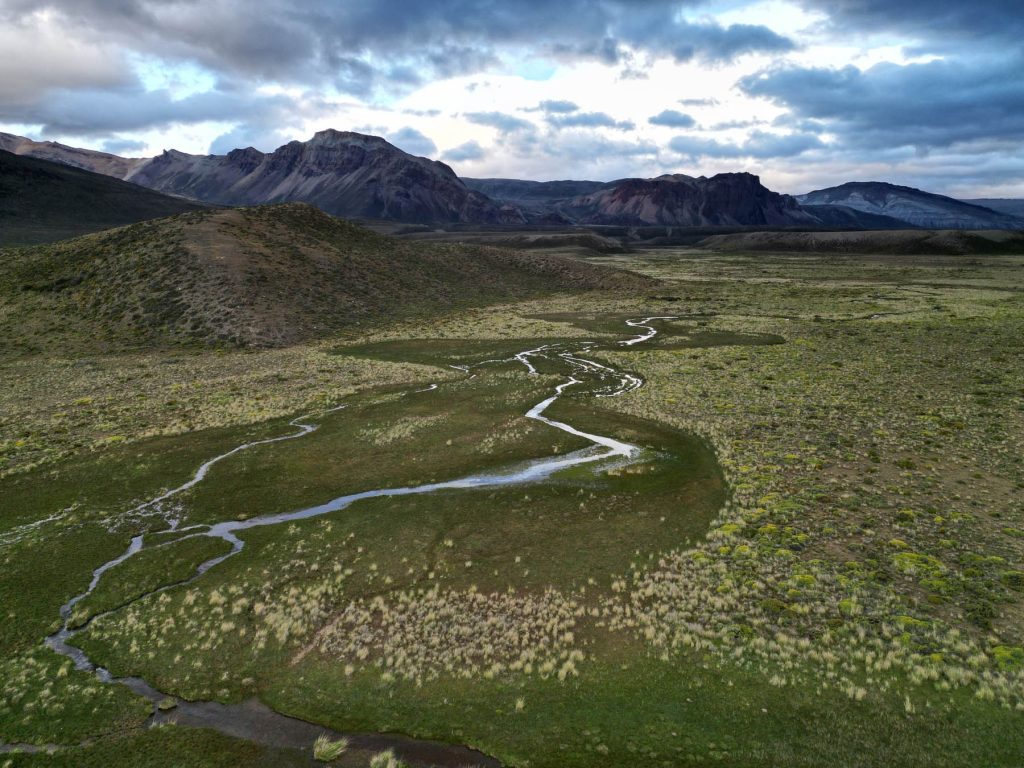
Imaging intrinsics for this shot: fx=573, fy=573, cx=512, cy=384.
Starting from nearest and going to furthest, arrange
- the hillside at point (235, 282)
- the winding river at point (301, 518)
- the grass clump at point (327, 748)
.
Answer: the grass clump at point (327, 748) → the winding river at point (301, 518) → the hillside at point (235, 282)

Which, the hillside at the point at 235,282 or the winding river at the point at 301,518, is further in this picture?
the hillside at the point at 235,282

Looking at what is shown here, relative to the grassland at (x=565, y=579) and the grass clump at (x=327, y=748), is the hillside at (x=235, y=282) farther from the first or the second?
the grass clump at (x=327, y=748)

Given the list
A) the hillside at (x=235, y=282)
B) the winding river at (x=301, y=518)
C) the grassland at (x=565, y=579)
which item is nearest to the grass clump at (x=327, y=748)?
the winding river at (x=301, y=518)

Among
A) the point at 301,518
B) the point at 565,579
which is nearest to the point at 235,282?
the point at 301,518

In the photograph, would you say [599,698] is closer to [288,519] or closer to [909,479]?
[288,519]

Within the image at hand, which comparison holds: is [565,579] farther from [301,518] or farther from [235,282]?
[235,282]

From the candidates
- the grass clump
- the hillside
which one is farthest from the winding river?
the hillside
